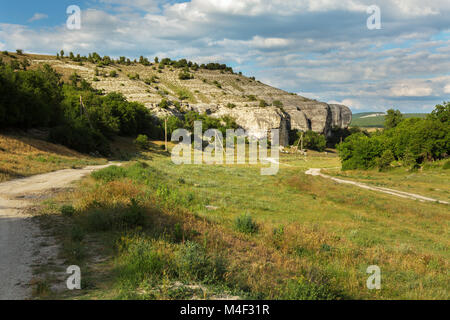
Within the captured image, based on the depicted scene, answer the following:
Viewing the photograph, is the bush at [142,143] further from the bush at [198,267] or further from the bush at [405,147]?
the bush at [198,267]

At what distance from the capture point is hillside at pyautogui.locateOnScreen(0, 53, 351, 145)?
99.8 meters

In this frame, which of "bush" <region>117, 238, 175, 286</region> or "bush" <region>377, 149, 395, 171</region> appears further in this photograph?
"bush" <region>377, 149, 395, 171</region>

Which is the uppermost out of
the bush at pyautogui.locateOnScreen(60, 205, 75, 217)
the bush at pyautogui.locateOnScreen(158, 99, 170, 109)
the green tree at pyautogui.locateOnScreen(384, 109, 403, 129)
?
the bush at pyautogui.locateOnScreen(158, 99, 170, 109)

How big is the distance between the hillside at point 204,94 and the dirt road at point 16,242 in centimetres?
7589

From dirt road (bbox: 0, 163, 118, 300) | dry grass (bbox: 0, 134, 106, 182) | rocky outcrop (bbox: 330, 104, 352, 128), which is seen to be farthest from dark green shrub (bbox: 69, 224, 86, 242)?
rocky outcrop (bbox: 330, 104, 352, 128)

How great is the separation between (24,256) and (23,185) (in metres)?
12.0

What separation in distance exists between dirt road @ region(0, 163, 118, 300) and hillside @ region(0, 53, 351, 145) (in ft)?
249

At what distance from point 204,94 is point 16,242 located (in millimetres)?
112140

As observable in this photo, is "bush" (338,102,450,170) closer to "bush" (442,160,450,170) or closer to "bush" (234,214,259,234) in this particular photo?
"bush" (442,160,450,170)

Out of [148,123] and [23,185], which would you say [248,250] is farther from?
[148,123]

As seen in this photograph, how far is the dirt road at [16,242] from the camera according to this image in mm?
5564

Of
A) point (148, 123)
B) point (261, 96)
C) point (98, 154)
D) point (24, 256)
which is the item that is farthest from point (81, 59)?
point (24, 256)

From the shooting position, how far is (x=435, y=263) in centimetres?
1088
